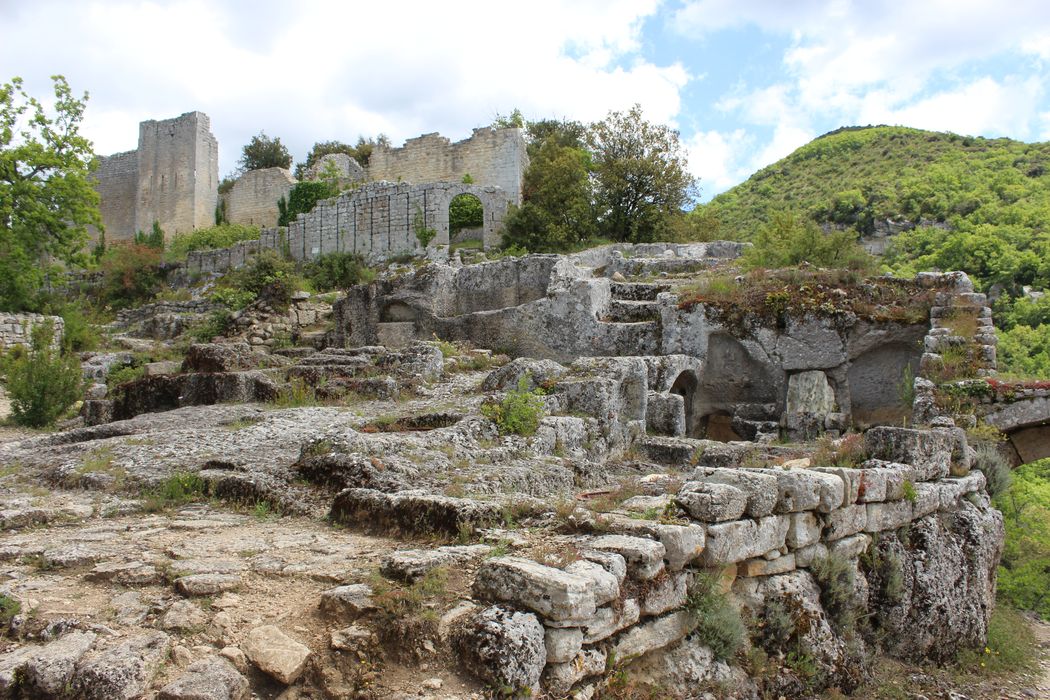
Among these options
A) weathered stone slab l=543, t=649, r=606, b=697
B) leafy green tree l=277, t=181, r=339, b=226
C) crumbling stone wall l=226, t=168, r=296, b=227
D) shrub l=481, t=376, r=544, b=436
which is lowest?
weathered stone slab l=543, t=649, r=606, b=697

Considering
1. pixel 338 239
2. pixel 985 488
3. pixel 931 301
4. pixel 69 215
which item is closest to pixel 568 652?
pixel 985 488

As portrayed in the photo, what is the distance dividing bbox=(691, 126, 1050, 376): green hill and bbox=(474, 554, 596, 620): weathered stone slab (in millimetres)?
16713

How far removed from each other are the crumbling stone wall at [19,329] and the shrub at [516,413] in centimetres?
1402

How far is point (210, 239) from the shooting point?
103 feet

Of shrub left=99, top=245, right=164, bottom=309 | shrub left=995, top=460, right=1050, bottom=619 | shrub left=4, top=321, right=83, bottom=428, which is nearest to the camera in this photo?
shrub left=995, top=460, right=1050, bottom=619

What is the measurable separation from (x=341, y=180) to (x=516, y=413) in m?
25.2

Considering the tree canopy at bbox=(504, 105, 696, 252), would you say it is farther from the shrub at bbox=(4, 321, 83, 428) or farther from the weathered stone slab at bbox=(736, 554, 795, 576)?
the weathered stone slab at bbox=(736, 554, 795, 576)

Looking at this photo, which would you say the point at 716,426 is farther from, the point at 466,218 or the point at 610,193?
the point at 466,218

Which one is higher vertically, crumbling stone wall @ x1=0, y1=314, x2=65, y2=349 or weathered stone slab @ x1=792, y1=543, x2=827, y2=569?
crumbling stone wall @ x1=0, y1=314, x2=65, y2=349

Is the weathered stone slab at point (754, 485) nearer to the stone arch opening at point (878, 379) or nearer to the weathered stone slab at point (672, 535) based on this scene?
the weathered stone slab at point (672, 535)

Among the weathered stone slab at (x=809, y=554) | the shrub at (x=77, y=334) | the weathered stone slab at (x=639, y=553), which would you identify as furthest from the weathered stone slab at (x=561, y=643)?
A: the shrub at (x=77, y=334)

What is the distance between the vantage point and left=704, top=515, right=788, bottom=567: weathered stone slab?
4.66 metres

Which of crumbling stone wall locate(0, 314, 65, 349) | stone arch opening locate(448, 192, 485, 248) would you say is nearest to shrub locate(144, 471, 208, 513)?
crumbling stone wall locate(0, 314, 65, 349)

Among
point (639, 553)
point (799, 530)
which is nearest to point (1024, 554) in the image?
point (799, 530)
